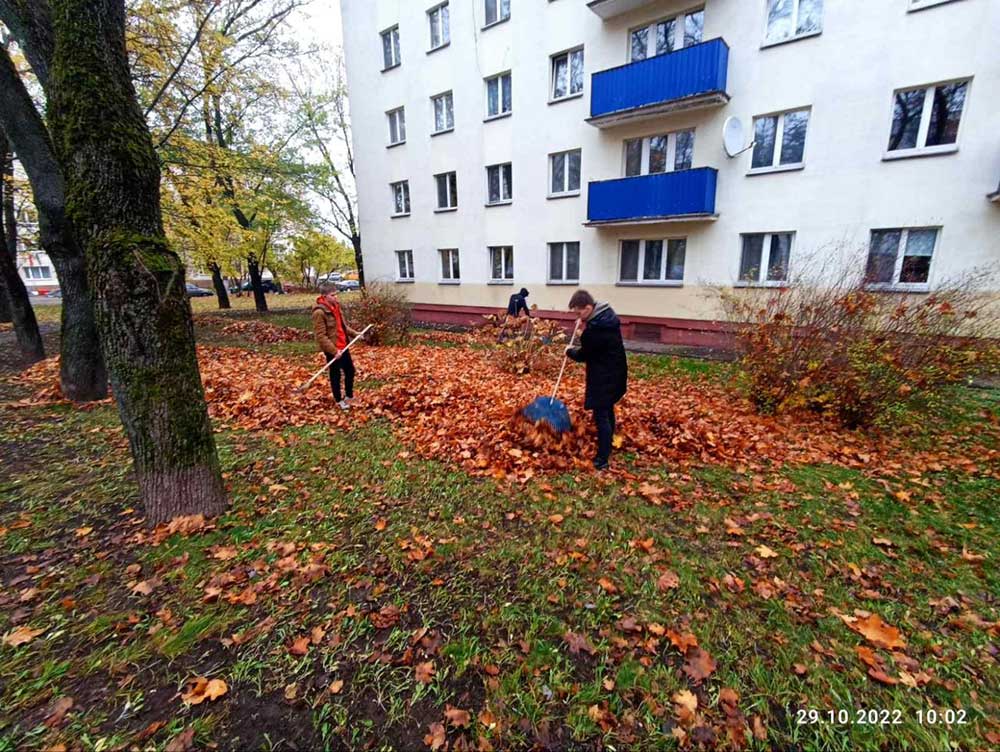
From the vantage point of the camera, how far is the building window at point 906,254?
33.0ft

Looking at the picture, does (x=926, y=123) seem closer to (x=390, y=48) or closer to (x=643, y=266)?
(x=643, y=266)

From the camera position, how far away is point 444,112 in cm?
1736

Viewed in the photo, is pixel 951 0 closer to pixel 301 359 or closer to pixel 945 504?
pixel 945 504

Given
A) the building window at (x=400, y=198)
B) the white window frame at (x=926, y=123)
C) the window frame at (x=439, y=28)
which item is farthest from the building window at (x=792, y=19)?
the building window at (x=400, y=198)

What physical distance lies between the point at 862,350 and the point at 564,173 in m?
11.9

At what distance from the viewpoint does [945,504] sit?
13.1ft

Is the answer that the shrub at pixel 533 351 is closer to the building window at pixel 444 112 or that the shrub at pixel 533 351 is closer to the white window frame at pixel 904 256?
the white window frame at pixel 904 256

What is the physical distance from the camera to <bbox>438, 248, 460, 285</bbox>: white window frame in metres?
18.3

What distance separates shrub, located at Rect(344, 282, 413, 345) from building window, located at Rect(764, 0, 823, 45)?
11.9 meters

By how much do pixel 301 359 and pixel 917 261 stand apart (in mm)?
14908

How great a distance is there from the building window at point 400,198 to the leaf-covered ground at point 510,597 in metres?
16.1

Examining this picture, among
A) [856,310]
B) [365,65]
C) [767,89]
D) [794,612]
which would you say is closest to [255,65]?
[365,65]

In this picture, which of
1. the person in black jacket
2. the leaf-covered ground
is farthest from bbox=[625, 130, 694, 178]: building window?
the person in black jacket

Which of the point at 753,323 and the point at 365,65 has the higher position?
the point at 365,65
